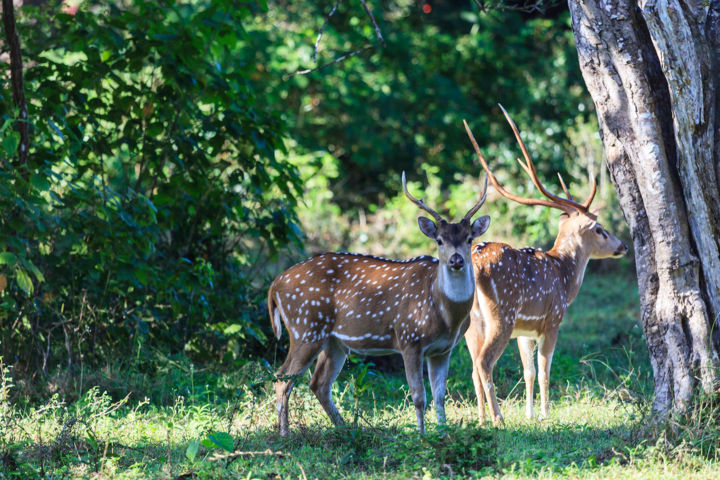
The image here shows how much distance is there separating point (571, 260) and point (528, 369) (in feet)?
4.15

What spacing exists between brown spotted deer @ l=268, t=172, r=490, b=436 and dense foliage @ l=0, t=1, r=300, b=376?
4.26 ft

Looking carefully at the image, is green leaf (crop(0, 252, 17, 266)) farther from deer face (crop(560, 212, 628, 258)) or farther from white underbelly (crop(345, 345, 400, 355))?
deer face (crop(560, 212, 628, 258))

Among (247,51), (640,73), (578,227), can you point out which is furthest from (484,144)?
(640,73)

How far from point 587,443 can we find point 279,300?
8.30 feet

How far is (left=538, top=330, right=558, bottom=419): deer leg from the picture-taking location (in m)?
6.76

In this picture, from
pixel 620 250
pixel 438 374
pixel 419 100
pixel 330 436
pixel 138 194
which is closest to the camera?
pixel 330 436

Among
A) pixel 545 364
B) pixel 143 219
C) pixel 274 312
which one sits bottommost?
pixel 545 364

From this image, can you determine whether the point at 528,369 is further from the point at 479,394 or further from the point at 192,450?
the point at 192,450

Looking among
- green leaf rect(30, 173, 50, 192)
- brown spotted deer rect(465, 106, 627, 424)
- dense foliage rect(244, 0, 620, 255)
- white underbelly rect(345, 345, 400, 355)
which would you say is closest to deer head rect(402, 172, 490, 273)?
brown spotted deer rect(465, 106, 627, 424)

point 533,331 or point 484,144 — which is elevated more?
point 484,144

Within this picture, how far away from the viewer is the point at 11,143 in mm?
6098

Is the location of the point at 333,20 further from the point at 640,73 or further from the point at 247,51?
the point at 640,73

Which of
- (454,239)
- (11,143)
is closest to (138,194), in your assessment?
(11,143)

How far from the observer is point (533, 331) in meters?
7.16
